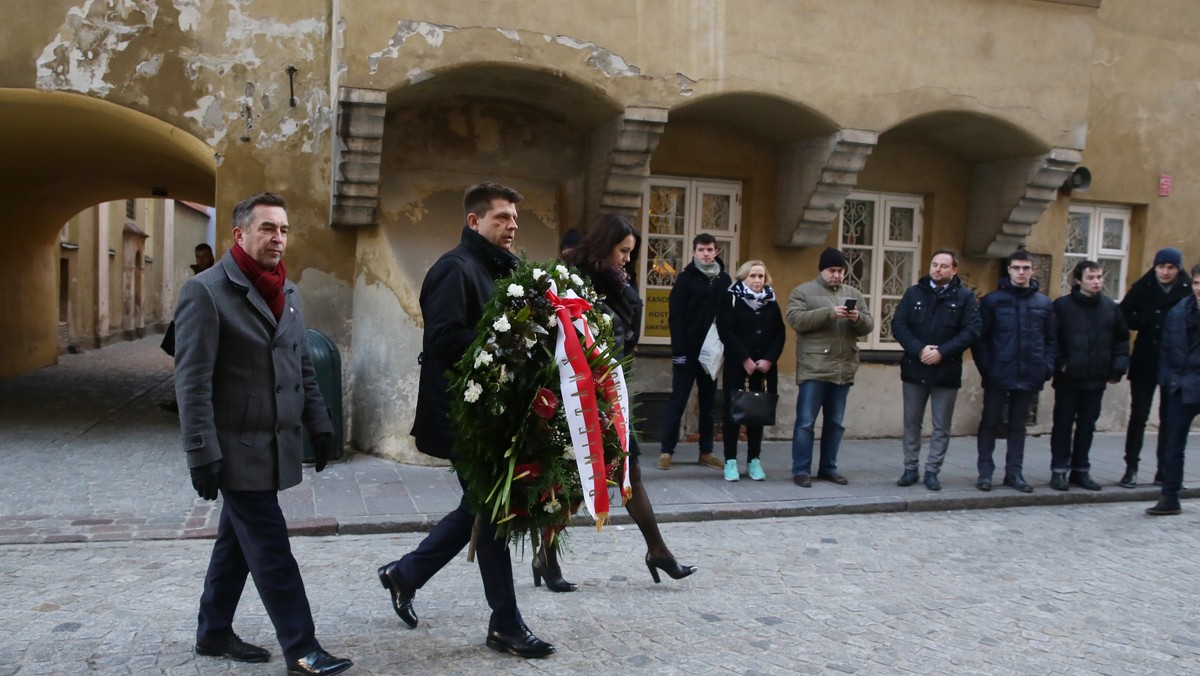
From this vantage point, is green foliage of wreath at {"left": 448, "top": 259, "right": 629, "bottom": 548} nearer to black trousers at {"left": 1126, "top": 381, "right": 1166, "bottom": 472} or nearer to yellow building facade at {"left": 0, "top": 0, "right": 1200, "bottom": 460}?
yellow building facade at {"left": 0, "top": 0, "right": 1200, "bottom": 460}

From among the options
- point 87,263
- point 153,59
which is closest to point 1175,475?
point 153,59

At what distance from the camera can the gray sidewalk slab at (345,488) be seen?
6.70 metres

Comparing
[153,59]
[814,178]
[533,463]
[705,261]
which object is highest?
[153,59]

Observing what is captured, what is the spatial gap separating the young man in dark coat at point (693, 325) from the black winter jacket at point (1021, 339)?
2216 millimetres

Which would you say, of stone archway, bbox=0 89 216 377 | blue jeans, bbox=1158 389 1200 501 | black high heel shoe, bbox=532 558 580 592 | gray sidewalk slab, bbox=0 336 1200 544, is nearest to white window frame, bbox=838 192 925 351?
gray sidewalk slab, bbox=0 336 1200 544

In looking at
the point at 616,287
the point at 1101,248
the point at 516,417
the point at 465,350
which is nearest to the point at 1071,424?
the point at 1101,248

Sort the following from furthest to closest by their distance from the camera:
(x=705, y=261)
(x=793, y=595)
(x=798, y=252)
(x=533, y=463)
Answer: (x=798, y=252)
(x=705, y=261)
(x=793, y=595)
(x=533, y=463)

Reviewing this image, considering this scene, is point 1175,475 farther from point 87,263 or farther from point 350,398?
point 87,263

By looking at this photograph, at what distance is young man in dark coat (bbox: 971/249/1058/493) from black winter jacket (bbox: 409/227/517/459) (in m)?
5.59

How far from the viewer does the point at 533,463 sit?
4.15 m

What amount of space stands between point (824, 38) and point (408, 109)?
12.4 feet

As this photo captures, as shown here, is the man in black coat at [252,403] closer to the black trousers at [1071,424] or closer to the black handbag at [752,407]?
the black handbag at [752,407]

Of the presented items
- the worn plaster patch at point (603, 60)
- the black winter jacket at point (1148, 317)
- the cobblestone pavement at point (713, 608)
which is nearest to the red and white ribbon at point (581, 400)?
the cobblestone pavement at point (713, 608)

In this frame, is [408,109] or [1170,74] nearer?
[408,109]
